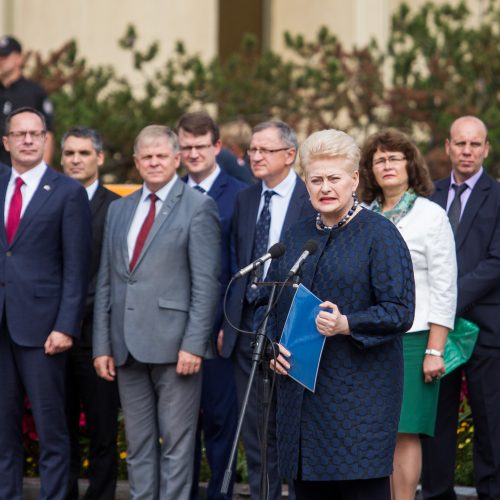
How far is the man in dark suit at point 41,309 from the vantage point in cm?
788

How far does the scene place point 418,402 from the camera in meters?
7.21

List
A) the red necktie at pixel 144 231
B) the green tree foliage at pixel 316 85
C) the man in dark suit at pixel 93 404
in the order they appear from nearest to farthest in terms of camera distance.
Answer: the red necktie at pixel 144 231
the man in dark suit at pixel 93 404
the green tree foliage at pixel 316 85

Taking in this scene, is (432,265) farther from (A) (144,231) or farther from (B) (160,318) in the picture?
(A) (144,231)

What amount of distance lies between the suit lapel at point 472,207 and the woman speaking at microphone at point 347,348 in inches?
83.6

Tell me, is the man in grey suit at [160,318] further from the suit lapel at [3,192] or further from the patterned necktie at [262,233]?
the suit lapel at [3,192]

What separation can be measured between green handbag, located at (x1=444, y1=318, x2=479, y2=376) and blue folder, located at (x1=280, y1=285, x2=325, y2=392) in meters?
1.99

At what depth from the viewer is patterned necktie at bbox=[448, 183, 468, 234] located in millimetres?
7992

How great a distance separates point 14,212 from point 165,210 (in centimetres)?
100

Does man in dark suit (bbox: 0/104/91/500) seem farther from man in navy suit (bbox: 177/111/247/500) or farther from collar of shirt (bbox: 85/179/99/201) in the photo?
man in navy suit (bbox: 177/111/247/500)

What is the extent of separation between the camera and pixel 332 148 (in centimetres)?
586

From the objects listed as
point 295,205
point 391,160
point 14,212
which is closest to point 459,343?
point 391,160

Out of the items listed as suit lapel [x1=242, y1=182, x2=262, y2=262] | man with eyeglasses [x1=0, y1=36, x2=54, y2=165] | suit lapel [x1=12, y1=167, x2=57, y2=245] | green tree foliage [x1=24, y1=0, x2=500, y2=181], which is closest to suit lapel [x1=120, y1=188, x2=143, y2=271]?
suit lapel [x1=12, y1=167, x2=57, y2=245]

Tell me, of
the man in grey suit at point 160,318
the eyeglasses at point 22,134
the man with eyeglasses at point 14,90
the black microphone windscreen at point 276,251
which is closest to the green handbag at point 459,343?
the man in grey suit at point 160,318

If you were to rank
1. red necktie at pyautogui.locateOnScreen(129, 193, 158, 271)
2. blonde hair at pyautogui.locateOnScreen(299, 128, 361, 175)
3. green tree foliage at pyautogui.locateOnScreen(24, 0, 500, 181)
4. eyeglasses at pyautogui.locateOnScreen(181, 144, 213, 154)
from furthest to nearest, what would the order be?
green tree foliage at pyautogui.locateOnScreen(24, 0, 500, 181) → eyeglasses at pyautogui.locateOnScreen(181, 144, 213, 154) → red necktie at pyautogui.locateOnScreen(129, 193, 158, 271) → blonde hair at pyautogui.locateOnScreen(299, 128, 361, 175)
